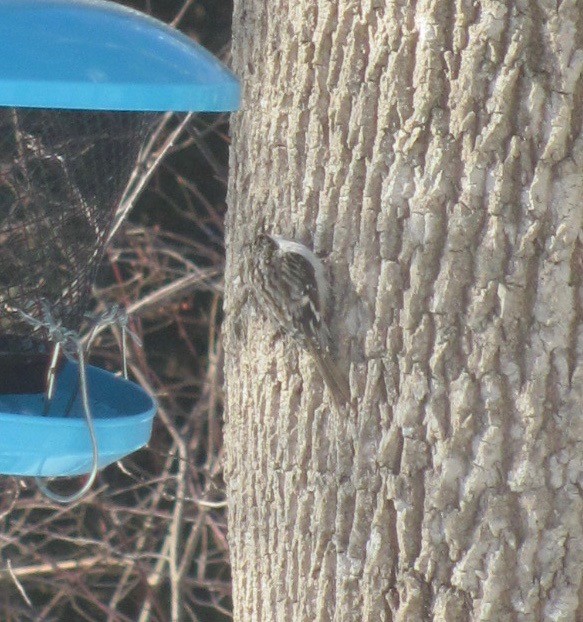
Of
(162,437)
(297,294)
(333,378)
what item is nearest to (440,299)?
(333,378)

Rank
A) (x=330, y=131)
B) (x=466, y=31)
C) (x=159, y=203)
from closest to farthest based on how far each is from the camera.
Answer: (x=466, y=31)
(x=330, y=131)
(x=159, y=203)

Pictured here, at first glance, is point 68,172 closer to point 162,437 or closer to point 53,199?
point 53,199

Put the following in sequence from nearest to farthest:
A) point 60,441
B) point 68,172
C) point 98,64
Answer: point 98,64, point 60,441, point 68,172

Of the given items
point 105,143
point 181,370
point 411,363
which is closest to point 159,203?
point 181,370

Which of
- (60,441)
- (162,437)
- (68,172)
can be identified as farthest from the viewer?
(162,437)

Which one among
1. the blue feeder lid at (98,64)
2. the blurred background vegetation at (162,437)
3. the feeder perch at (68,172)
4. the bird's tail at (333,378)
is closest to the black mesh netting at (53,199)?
the feeder perch at (68,172)

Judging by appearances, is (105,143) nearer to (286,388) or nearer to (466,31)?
(286,388)

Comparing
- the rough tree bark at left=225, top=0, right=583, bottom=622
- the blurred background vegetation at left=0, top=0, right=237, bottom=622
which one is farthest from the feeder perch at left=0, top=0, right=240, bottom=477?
the blurred background vegetation at left=0, top=0, right=237, bottom=622
